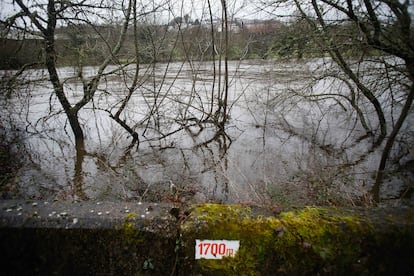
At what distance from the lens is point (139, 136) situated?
22.8 feet

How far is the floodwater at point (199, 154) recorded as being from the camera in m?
4.30

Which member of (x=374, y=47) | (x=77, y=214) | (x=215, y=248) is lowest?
(x=215, y=248)

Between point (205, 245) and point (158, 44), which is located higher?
point (158, 44)

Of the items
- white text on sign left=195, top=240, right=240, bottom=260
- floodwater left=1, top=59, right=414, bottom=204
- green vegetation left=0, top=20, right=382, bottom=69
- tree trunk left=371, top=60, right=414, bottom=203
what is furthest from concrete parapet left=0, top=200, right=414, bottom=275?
green vegetation left=0, top=20, right=382, bottom=69

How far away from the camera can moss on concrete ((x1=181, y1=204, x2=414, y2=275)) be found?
66.0 inches

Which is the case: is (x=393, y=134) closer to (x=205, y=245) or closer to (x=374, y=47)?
(x=374, y=47)

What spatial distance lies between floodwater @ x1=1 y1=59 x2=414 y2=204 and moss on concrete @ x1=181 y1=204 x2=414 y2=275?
1491mm

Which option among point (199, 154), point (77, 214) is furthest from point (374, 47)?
point (77, 214)

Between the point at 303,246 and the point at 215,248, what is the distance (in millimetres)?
611

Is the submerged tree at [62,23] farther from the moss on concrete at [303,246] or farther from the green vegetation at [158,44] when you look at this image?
the moss on concrete at [303,246]

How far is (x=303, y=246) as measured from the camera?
1661 millimetres

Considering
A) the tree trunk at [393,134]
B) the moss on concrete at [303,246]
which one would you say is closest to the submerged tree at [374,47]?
the tree trunk at [393,134]

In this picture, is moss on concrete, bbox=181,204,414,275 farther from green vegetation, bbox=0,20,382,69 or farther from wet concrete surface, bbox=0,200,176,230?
green vegetation, bbox=0,20,382,69

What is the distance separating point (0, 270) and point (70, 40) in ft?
17.8
